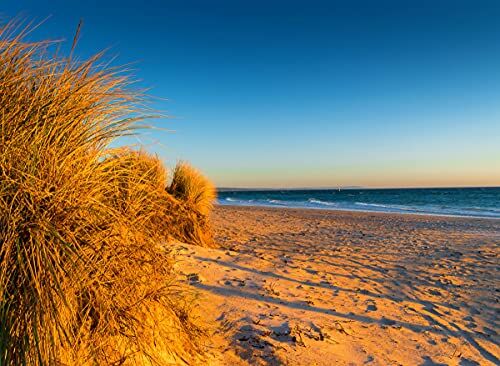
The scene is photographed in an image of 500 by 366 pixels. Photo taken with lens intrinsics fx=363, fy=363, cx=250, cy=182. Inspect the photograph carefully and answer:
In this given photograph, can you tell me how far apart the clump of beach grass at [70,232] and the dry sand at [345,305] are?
109 centimetres

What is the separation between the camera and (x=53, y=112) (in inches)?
83.4

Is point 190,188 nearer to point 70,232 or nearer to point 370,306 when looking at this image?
point 370,306

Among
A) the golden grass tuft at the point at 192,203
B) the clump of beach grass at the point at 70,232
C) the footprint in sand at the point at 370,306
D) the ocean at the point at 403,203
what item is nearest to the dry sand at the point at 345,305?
the footprint in sand at the point at 370,306

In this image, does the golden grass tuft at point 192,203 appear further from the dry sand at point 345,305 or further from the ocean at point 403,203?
the ocean at point 403,203

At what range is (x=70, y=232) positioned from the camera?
1.92 metres

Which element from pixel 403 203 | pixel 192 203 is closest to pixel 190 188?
pixel 192 203

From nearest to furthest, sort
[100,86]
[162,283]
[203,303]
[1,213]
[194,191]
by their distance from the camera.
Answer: [1,213], [100,86], [162,283], [203,303], [194,191]

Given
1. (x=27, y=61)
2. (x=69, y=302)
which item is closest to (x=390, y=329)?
(x=69, y=302)

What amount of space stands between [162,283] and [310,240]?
8136 millimetres

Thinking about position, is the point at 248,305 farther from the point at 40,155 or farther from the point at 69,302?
the point at 40,155

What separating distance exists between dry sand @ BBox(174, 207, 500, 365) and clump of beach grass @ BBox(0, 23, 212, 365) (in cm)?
109

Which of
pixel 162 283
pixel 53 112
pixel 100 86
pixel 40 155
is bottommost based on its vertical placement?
pixel 162 283

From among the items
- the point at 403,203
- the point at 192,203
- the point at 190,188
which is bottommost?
the point at 403,203

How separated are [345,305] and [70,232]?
398cm
